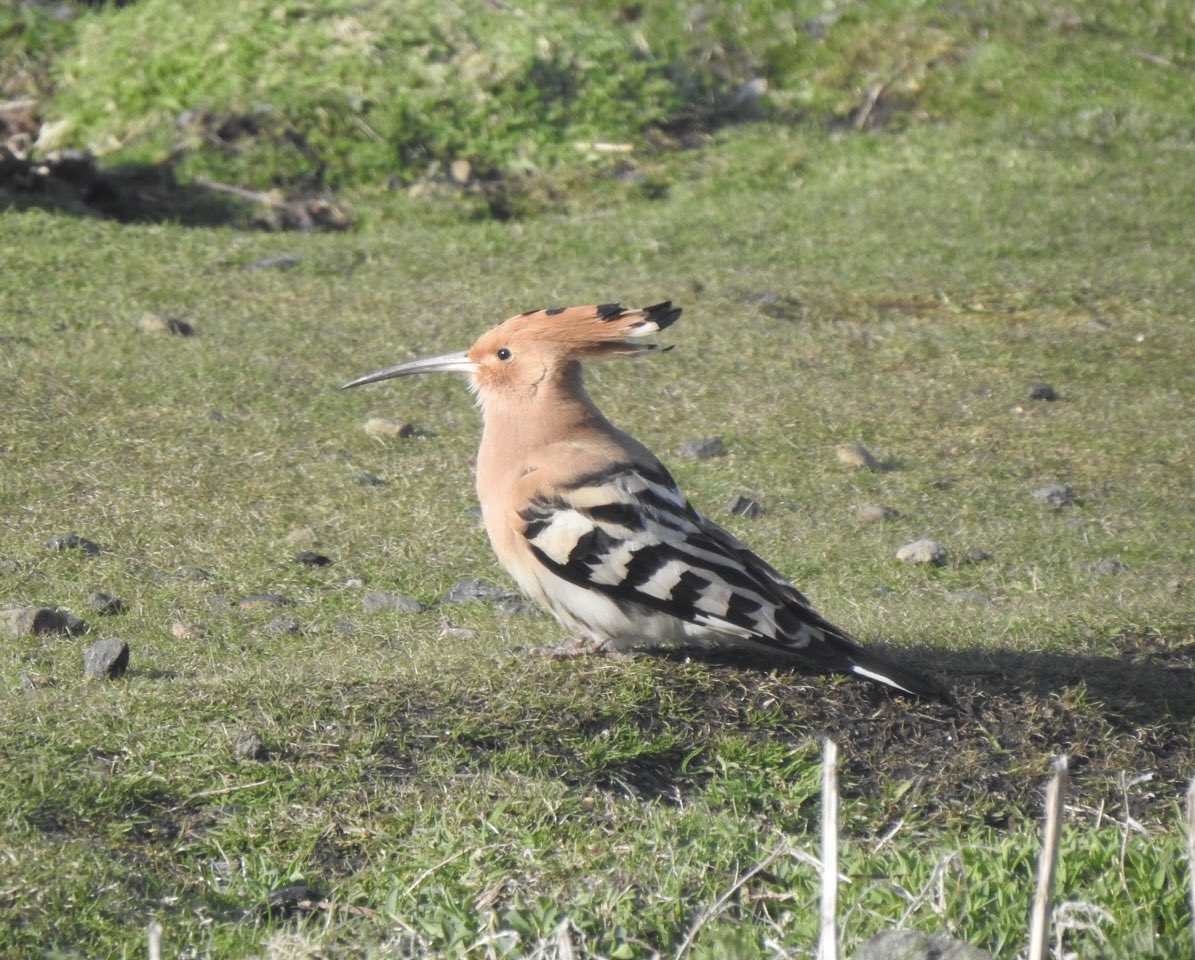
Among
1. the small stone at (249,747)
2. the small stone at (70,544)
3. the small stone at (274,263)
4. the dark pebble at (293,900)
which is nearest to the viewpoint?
the dark pebble at (293,900)

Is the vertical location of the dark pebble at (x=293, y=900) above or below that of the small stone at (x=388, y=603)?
above

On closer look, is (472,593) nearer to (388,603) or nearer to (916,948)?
(388,603)

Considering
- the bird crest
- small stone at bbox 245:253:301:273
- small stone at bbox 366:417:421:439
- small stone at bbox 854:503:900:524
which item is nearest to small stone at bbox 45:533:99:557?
small stone at bbox 366:417:421:439

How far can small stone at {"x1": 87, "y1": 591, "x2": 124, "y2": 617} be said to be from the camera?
481 cm

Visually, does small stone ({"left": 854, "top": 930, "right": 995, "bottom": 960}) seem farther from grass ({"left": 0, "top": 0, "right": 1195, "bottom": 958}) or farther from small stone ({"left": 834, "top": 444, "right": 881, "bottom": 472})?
small stone ({"left": 834, "top": 444, "right": 881, "bottom": 472})

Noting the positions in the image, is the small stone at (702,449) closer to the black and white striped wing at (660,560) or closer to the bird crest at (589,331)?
the bird crest at (589,331)

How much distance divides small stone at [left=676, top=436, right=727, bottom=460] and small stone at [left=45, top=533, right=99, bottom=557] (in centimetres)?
220

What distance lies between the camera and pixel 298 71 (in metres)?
10.0

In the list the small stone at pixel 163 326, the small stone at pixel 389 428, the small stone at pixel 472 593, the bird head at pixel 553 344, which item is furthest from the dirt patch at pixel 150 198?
the bird head at pixel 553 344

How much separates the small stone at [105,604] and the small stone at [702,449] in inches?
90.5

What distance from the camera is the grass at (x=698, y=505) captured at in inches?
121

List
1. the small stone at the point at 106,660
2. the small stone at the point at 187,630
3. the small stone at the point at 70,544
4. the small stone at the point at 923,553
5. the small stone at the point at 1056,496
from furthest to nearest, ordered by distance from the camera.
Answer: the small stone at the point at 1056,496, the small stone at the point at 923,553, the small stone at the point at 70,544, the small stone at the point at 187,630, the small stone at the point at 106,660

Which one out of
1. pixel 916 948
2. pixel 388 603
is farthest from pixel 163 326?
pixel 916 948

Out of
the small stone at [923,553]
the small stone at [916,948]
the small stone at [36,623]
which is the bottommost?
the small stone at [923,553]
